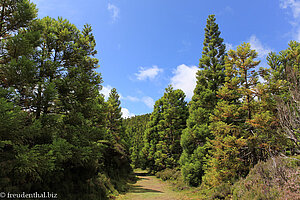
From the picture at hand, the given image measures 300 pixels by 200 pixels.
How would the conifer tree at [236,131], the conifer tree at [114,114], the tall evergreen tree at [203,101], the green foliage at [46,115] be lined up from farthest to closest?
the conifer tree at [114,114] < the tall evergreen tree at [203,101] < the conifer tree at [236,131] < the green foliage at [46,115]

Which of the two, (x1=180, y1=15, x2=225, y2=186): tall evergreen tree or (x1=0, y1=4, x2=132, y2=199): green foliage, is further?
(x1=180, y1=15, x2=225, y2=186): tall evergreen tree

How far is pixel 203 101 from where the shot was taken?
56.6 feet

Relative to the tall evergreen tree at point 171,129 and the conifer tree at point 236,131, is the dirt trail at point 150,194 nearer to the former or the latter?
the conifer tree at point 236,131

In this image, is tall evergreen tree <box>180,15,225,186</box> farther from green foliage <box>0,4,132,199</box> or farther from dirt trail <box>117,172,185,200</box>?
green foliage <box>0,4,132,199</box>

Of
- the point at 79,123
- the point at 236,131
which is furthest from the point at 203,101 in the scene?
the point at 79,123

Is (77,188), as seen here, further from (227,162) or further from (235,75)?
(235,75)

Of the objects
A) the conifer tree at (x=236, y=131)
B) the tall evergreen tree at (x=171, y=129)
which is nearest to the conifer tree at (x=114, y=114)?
the tall evergreen tree at (x=171, y=129)

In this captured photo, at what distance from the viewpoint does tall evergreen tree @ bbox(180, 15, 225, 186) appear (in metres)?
16.4

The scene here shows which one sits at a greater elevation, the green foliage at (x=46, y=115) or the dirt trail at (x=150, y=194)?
the green foliage at (x=46, y=115)

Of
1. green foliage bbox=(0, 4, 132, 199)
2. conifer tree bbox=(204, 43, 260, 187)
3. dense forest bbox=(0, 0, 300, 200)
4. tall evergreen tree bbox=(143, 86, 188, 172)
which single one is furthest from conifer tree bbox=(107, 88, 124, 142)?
conifer tree bbox=(204, 43, 260, 187)

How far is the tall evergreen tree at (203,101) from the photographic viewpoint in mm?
16406

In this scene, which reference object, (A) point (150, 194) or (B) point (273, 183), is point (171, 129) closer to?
(A) point (150, 194)

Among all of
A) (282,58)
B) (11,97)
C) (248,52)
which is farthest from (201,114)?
(11,97)

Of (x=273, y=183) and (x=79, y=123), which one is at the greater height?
(x=79, y=123)
